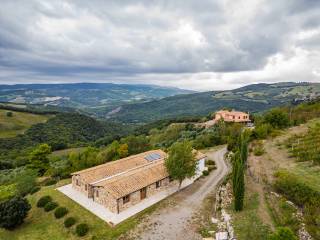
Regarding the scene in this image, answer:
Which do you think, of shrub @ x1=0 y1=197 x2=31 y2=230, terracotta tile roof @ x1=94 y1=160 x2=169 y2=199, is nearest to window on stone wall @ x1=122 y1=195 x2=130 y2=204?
terracotta tile roof @ x1=94 y1=160 x2=169 y2=199

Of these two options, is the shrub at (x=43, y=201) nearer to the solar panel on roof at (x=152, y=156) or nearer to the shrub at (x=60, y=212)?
the shrub at (x=60, y=212)

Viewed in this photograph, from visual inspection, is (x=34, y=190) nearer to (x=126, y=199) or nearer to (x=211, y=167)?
(x=126, y=199)

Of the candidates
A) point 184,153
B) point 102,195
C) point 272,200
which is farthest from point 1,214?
point 272,200

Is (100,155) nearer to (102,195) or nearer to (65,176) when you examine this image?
(65,176)

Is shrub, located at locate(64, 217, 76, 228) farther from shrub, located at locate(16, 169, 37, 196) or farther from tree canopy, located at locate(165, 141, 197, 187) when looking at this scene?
shrub, located at locate(16, 169, 37, 196)

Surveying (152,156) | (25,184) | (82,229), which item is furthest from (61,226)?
(152,156)

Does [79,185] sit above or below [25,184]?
above

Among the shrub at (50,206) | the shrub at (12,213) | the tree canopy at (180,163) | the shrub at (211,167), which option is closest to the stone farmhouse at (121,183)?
the tree canopy at (180,163)
